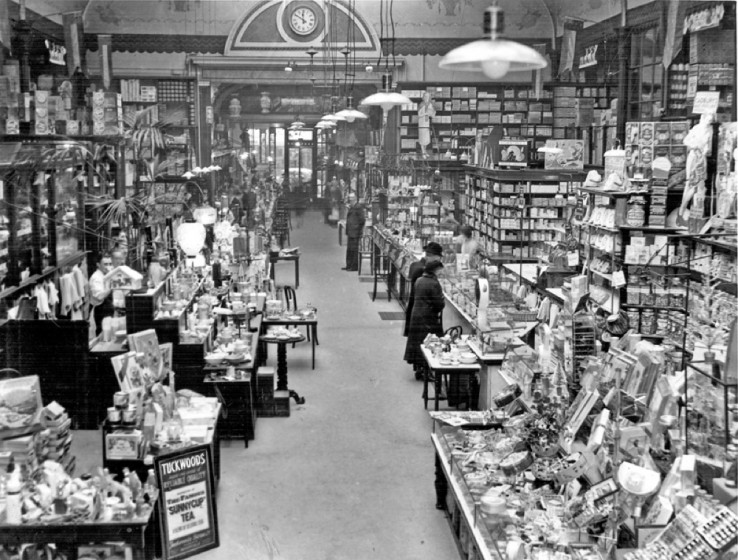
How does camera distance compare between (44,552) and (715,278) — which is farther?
(715,278)

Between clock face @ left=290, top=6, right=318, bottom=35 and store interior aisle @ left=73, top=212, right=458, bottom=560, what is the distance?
9354 mm

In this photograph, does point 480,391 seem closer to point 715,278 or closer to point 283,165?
point 715,278

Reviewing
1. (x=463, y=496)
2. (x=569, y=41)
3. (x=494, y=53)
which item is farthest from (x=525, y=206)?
(x=494, y=53)

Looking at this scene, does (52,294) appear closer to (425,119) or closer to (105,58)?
(105,58)

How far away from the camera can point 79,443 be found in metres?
8.01

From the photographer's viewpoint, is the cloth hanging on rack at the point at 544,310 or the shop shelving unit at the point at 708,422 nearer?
the shop shelving unit at the point at 708,422

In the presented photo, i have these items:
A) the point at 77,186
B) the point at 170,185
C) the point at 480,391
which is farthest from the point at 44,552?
the point at 170,185

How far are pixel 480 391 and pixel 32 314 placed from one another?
458 cm

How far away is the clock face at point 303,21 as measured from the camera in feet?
62.0

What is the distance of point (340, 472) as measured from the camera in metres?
7.34

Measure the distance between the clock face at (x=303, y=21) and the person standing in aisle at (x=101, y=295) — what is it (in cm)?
1150

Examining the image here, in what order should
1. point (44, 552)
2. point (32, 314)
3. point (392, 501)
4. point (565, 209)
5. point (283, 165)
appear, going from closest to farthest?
point (44, 552)
point (392, 501)
point (32, 314)
point (565, 209)
point (283, 165)

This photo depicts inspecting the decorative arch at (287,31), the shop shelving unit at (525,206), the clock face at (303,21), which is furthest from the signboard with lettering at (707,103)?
the clock face at (303,21)

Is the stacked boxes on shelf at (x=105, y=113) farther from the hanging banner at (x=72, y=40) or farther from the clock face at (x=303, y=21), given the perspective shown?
the clock face at (x=303, y=21)
